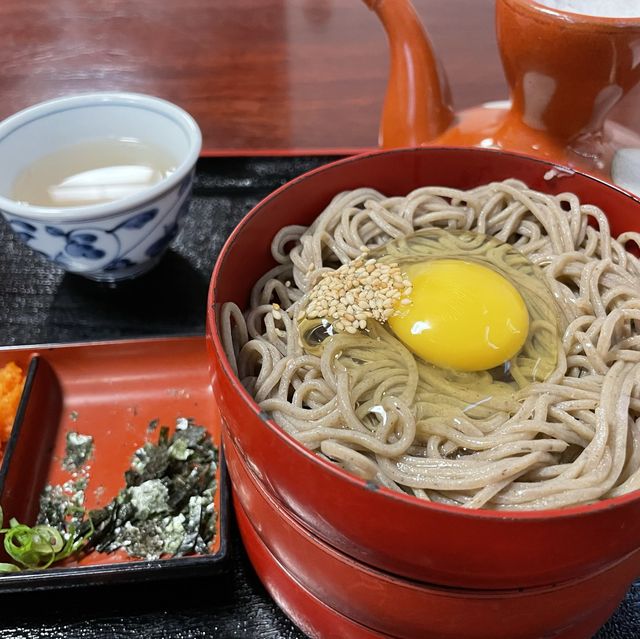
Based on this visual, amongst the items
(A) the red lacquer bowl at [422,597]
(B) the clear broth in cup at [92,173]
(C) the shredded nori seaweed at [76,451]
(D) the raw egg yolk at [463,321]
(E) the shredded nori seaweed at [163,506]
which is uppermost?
(D) the raw egg yolk at [463,321]

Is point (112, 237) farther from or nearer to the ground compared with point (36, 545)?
farther from the ground

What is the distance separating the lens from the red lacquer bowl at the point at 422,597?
0.97 m

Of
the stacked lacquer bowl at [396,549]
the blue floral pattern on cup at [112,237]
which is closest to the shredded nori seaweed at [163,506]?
the stacked lacquer bowl at [396,549]

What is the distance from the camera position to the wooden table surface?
2826 mm

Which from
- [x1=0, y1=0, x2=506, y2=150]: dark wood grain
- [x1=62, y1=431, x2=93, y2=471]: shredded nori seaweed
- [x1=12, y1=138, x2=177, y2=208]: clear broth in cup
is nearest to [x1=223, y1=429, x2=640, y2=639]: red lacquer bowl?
[x1=62, y1=431, x2=93, y2=471]: shredded nori seaweed

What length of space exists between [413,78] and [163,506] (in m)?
1.54

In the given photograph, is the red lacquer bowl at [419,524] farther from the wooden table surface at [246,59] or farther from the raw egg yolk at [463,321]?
the wooden table surface at [246,59]

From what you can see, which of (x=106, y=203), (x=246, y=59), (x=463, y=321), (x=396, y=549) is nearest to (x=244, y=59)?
(x=246, y=59)

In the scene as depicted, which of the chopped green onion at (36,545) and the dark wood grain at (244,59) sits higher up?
the dark wood grain at (244,59)

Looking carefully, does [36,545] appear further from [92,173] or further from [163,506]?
[92,173]

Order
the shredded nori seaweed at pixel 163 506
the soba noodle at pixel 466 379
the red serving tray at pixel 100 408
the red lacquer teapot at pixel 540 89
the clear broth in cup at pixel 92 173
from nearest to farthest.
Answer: the soba noodle at pixel 466 379
the shredded nori seaweed at pixel 163 506
the red serving tray at pixel 100 408
the red lacquer teapot at pixel 540 89
the clear broth in cup at pixel 92 173

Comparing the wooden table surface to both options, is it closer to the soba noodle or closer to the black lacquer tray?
the black lacquer tray

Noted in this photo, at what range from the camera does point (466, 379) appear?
125cm

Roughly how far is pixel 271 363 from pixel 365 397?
219 mm
